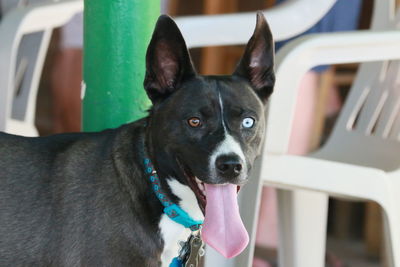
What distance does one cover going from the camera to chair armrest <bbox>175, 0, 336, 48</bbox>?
3.62m

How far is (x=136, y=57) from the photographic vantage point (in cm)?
329

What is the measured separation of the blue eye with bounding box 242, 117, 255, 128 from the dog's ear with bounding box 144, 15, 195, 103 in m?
0.22

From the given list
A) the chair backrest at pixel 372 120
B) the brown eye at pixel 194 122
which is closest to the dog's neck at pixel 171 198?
the brown eye at pixel 194 122

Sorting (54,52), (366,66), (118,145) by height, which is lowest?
(54,52)

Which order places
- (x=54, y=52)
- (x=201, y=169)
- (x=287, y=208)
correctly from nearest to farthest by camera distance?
(x=201, y=169), (x=287, y=208), (x=54, y=52)

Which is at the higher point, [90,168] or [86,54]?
[86,54]

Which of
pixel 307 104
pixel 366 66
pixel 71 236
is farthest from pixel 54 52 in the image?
pixel 71 236

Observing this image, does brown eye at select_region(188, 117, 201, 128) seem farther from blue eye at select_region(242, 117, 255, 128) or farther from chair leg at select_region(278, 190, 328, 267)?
chair leg at select_region(278, 190, 328, 267)

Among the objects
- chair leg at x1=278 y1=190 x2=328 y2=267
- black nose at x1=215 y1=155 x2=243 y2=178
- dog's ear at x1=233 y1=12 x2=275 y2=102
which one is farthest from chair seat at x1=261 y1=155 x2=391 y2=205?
black nose at x1=215 y1=155 x2=243 y2=178

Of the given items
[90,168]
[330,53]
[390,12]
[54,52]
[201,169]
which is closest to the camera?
[201,169]

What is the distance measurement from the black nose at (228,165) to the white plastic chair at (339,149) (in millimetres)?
610

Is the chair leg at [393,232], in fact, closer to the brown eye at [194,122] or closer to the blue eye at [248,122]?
A: the blue eye at [248,122]

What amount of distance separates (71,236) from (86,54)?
73cm

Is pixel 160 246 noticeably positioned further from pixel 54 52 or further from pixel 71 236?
pixel 54 52
